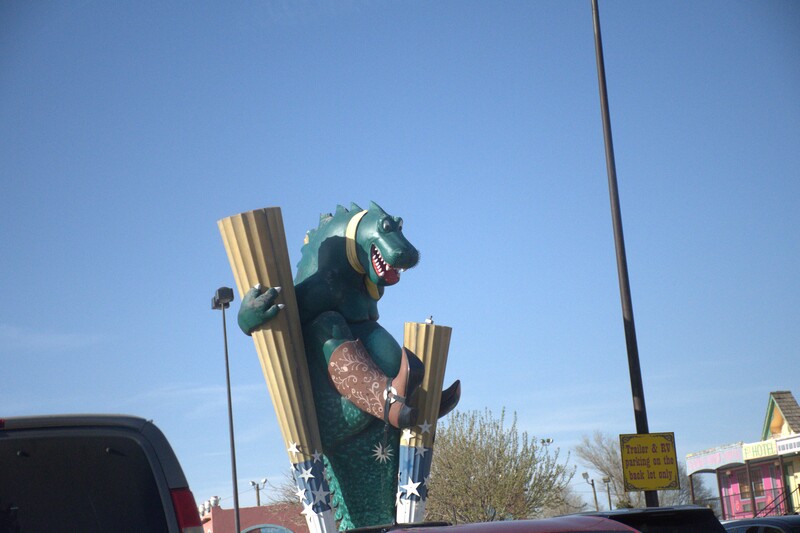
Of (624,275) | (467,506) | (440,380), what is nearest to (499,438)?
(467,506)

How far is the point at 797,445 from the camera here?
30938 millimetres

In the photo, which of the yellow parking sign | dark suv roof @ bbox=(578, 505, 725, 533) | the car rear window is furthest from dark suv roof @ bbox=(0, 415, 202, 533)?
the yellow parking sign

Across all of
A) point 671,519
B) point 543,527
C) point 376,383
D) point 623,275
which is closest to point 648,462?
point 623,275

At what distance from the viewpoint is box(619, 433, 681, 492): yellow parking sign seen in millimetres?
11984

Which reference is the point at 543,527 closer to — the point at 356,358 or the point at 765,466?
the point at 356,358

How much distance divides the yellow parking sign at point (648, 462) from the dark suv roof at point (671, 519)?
396 centimetres

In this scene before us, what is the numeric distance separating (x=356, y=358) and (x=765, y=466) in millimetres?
24504

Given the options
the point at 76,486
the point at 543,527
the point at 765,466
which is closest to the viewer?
the point at 76,486

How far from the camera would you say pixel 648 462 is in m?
12.0

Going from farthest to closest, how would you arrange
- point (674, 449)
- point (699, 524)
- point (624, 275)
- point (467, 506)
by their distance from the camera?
point (467, 506) → point (624, 275) → point (674, 449) → point (699, 524)

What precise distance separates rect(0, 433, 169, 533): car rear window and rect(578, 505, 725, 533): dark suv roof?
189 inches

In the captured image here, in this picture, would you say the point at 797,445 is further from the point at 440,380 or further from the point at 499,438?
the point at 440,380

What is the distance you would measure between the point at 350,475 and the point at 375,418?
3.87ft

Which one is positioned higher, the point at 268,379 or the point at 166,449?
the point at 268,379
